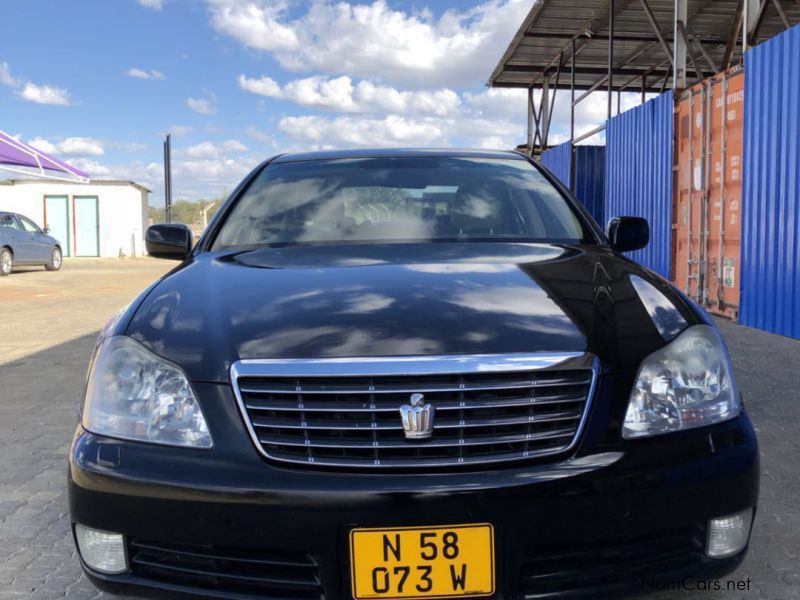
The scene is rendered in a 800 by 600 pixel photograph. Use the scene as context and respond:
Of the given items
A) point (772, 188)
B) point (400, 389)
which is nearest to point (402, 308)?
point (400, 389)

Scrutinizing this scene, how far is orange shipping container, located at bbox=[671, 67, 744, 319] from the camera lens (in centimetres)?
866

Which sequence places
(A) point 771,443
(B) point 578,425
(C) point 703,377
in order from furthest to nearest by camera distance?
(A) point 771,443 < (C) point 703,377 < (B) point 578,425

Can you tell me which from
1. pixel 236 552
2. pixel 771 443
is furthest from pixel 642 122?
pixel 236 552

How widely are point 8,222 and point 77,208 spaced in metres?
13.5

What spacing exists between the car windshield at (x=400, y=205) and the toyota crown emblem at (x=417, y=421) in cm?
126

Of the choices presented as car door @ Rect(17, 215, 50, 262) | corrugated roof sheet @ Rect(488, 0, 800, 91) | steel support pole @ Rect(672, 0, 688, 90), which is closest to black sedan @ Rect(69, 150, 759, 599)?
steel support pole @ Rect(672, 0, 688, 90)

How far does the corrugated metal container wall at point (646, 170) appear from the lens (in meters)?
10.4

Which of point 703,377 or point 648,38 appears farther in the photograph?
point 648,38

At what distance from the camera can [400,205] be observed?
10.3 ft

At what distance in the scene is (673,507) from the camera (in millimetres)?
1776

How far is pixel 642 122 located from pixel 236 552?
1070 cm

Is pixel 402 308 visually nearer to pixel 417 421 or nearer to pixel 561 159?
pixel 417 421

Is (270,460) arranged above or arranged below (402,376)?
below

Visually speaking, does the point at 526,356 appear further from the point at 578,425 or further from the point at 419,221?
the point at 419,221
